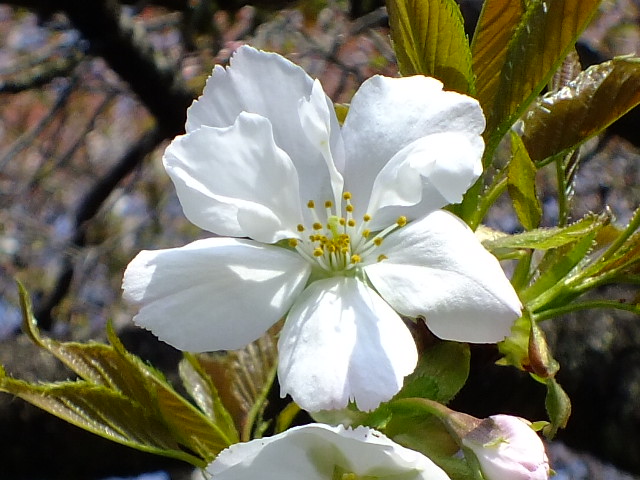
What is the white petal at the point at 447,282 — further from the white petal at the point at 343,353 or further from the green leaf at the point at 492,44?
the green leaf at the point at 492,44

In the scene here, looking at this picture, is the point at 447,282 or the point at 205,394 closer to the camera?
the point at 447,282

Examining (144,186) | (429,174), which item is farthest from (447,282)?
(144,186)

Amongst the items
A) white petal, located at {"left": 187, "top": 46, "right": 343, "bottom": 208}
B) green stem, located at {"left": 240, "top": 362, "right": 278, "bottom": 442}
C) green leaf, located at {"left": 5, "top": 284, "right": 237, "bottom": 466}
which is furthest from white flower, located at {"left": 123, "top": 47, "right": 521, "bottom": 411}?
green stem, located at {"left": 240, "top": 362, "right": 278, "bottom": 442}

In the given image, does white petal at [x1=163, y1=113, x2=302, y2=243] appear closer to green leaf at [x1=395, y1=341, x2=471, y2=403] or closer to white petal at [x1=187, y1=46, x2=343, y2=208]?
white petal at [x1=187, y1=46, x2=343, y2=208]

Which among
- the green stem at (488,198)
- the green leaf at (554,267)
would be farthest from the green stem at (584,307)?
the green stem at (488,198)

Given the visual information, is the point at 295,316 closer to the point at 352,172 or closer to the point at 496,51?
the point at 352,172

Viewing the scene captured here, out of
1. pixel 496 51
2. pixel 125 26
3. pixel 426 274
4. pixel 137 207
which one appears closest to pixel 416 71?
pixel 496 51

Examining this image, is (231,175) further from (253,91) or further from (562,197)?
(562,197)
